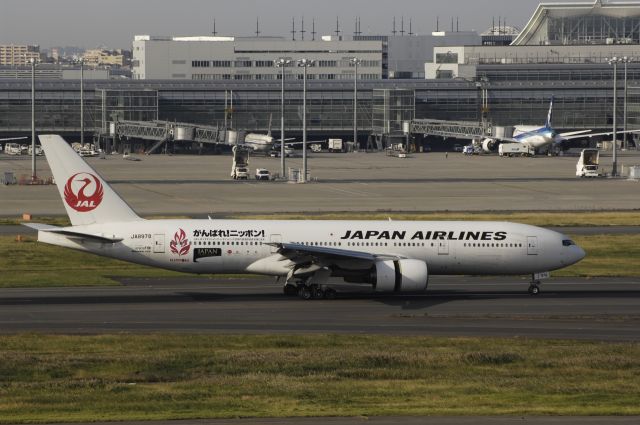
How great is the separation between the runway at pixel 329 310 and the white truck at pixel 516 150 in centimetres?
13410

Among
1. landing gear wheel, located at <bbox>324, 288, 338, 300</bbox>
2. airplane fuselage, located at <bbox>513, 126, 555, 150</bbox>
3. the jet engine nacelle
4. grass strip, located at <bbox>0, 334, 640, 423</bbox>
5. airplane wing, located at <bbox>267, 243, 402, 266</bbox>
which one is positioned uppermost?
airplane fuselage, located at <bbox>513, 126, 555, 150</bbox>

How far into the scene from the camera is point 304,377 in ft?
120

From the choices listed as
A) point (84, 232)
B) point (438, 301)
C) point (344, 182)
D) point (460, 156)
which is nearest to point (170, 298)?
point (84, 232)

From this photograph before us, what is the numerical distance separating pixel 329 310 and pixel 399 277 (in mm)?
3949

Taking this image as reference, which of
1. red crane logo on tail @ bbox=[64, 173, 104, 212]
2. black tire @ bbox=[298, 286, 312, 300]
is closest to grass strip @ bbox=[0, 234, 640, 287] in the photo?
red crane logo on tail @ bbox=[64, 173, 104, 212]

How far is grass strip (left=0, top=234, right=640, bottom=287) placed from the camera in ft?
198

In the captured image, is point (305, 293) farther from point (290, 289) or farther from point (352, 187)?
point (352, 187)

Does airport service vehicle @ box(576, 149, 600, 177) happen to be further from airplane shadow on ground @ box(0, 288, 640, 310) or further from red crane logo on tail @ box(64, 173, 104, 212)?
red crane logo on tail @ box(64, 173, 104, 212)

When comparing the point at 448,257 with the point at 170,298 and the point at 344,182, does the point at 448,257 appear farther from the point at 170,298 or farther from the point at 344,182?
the point at 344,182

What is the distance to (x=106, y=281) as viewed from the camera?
6000 cm

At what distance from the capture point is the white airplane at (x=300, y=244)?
53938mm

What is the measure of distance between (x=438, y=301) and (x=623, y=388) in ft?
64.5

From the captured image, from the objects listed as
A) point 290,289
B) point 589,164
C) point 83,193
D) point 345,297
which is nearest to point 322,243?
point 290,289

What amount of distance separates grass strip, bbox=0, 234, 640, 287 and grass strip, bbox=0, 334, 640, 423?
16.8 meters
